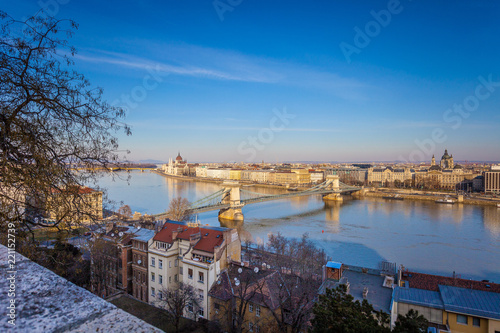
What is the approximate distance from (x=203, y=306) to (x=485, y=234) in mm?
15802

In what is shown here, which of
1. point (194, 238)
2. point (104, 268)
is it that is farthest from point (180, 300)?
point (104, 268)

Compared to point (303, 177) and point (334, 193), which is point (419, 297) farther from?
point (303, 177)

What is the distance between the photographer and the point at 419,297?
454 centimetres

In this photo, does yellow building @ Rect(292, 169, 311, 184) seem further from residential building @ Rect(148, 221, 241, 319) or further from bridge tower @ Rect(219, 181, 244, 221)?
residential building @ Rect(148, 221, 241, 319)

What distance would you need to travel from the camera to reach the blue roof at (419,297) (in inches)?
172

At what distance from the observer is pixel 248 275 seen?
5977 millimetres

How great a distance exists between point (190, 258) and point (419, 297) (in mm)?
4488

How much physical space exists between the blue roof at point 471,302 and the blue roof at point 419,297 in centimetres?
9

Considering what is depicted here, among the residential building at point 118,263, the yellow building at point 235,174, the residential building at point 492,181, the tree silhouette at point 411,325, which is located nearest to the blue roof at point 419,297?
the tree silhouette at point 411,325

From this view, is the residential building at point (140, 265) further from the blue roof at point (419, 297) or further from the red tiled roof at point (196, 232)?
the blue roof at point (419, 297)

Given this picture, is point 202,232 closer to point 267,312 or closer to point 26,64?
point 267,312

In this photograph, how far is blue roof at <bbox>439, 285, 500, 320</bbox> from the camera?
4.05 metres

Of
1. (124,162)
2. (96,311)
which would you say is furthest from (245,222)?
(96,311)

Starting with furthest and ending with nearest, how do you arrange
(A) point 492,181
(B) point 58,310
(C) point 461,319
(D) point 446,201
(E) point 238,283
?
(A) point 492,181 → (D) point 446,201 → (E) point 238,283 → (C) point 461,319 → (B) point 58,310
